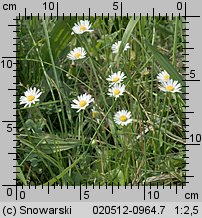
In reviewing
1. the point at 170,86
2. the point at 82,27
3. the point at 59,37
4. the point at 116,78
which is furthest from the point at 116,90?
the point at 59,37

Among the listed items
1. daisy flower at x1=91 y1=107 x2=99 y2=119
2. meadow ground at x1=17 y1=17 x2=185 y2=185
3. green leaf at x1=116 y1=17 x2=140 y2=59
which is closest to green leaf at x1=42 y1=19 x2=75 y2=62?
meadow ground at x1=17 y1=17 x2=185 y2=185

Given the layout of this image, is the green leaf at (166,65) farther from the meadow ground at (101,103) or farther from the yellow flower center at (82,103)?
the yellow flower center at (82,103)

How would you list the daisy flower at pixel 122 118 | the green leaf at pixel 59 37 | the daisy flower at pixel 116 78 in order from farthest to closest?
the green leaf at pixel 59 37
the daisy flower at pixel 116 78
the daisy flower at pixel 122 118

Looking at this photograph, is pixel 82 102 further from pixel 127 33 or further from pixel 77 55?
pixel 127 33

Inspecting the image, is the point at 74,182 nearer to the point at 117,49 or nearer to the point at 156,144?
the point at 156,144

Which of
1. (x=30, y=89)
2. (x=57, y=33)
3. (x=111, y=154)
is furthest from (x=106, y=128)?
(x=57, y=33)

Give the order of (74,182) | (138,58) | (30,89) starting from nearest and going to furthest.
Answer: (74,182), (30,89), (138,58)

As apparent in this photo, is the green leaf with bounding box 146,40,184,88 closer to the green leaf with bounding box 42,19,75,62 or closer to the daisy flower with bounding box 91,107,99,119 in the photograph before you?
the daisy flower with bounding box 91,107,99,119

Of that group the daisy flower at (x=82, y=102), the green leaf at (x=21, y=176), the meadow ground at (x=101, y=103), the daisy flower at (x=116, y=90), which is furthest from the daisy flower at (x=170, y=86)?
the green leaf at (x=21, y=176)
